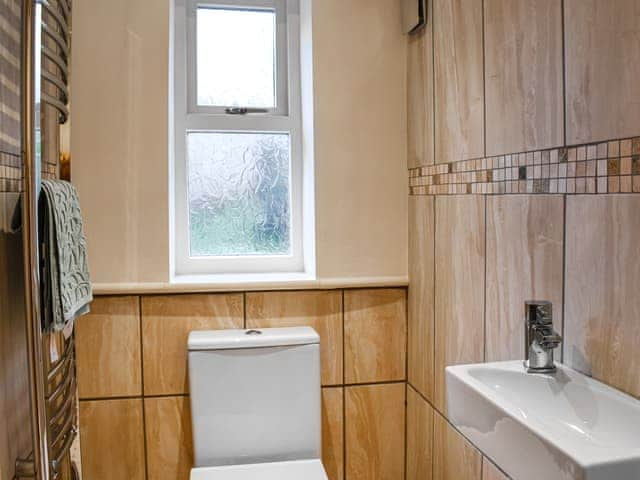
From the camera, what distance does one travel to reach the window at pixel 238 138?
211cm

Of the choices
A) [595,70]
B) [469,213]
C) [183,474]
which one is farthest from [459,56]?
[183,474]

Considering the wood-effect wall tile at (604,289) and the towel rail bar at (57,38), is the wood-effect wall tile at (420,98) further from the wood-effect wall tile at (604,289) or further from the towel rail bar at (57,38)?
the towel rail bar at (57,38)

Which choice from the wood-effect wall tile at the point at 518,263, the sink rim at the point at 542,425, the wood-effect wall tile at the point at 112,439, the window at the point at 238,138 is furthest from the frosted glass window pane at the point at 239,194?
the sink rim at the point at 542,425

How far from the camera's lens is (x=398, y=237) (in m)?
Answer: 2.01

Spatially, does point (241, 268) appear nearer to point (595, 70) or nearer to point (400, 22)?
point (400, 22)

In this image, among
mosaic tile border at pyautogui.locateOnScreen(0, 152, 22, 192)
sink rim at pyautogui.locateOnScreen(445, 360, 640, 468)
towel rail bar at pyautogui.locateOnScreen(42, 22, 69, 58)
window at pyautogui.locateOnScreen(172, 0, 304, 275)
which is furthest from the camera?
window at pyautogui.locateOnScreen(172, 0, 304, 275)

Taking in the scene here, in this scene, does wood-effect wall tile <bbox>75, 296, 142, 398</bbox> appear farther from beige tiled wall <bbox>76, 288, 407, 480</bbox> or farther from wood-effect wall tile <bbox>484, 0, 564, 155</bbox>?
wood-effect wall tile <bbox>484, 0, 564, 155</bbox>

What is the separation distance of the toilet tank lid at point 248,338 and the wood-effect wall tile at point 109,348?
0.68 feet


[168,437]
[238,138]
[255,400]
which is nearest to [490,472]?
[255,400]

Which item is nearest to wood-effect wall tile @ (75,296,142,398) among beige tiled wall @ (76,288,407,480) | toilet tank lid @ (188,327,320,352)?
beige tiled wall @ (76,288,407,480)

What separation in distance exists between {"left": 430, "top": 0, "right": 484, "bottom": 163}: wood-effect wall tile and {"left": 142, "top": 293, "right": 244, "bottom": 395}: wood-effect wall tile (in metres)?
0.87

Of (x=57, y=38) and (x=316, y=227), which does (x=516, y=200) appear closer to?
(x=316, y=227)

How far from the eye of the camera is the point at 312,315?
6.45 ft

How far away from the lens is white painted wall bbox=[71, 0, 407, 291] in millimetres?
1842
